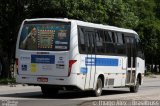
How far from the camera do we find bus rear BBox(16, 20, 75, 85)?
20.7 metres

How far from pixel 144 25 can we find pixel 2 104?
42316 mm

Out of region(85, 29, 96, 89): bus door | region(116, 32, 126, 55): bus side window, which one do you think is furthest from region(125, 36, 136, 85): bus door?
region(85, 29, 96, 89): bus door

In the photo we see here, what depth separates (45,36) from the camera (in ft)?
69.3

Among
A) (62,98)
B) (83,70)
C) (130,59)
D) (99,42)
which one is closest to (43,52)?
(83,70)

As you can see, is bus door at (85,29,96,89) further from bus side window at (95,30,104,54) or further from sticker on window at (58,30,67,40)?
sticker on window at (58,30,67,40)

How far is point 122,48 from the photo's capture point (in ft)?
82.8

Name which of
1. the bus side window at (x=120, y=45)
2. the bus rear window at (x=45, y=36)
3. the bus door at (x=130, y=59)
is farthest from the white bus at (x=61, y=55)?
the bus door at (x=130, y=59)

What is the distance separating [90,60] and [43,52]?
2.14 m

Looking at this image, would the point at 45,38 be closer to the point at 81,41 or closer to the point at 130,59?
the point at 81,41

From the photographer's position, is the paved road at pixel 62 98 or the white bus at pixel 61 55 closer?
the paved road at pixel 62 98

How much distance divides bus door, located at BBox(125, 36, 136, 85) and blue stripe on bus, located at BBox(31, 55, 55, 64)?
621 centimetres

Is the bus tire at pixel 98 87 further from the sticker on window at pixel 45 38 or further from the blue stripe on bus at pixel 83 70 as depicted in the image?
the sticker on window at pixel 45 38

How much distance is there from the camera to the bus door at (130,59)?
2609 cm

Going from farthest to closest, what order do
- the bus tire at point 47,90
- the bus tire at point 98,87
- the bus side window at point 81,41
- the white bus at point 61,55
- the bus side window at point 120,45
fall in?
the bus side window at point 120,45
the bus tire at point 47,90
the bus tire at point 98,87
the bus side window at point 81,41
the white bus at point 61,55
